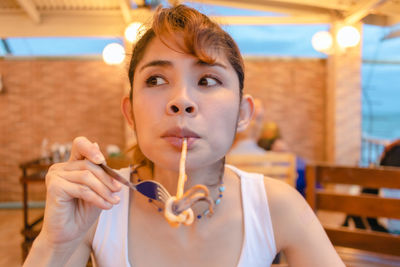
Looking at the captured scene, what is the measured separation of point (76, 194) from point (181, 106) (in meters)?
0.29

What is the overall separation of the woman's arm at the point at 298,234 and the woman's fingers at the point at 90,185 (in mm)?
458

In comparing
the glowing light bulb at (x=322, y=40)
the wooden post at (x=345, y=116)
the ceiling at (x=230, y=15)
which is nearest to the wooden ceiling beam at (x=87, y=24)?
the ceiling at (x=230, y=15)

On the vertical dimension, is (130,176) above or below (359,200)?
above

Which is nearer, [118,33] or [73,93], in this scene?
[118,33]

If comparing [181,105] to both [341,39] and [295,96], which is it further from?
[295,96]

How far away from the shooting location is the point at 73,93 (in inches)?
192

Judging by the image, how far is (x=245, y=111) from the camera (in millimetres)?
844

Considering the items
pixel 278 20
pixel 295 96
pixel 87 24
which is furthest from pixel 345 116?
pixel 87 24

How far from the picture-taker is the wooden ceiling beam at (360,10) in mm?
3715

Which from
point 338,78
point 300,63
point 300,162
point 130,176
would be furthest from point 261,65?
point 130,176

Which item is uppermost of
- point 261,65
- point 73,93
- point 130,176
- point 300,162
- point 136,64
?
point 261,65

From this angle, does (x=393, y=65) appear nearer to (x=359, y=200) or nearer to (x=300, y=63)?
(x=300, y=63)

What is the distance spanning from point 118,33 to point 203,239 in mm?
4082

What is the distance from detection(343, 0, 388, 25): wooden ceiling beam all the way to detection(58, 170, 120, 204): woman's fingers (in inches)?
168
